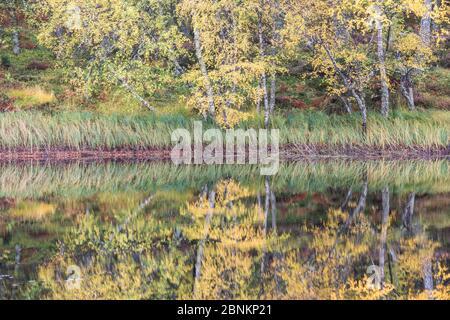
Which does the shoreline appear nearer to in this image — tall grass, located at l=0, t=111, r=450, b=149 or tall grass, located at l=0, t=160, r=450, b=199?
tall grass, located at l=0, t=111, r=450, b=149

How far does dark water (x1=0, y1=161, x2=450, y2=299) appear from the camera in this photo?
862 cm

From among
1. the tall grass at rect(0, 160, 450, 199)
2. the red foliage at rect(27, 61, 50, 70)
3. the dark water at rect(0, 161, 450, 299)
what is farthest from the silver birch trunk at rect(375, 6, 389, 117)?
the red foliage at rect(27, 61, 50, 70)

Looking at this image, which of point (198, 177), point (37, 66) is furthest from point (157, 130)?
point (37, 66)

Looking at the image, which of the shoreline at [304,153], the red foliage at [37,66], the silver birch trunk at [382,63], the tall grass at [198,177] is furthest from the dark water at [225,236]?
the red foliage at [37,66]

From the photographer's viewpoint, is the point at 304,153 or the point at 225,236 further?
the point at 304,153

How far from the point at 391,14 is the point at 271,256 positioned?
659 inches

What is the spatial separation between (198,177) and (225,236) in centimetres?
820

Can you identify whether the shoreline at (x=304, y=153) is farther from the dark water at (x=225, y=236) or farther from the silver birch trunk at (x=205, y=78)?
the dark water at (x=225, y=236)

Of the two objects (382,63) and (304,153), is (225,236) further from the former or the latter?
(382,63)

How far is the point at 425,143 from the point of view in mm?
24234

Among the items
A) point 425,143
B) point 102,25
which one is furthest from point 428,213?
point 102,25

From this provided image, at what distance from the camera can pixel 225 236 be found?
11.6 m

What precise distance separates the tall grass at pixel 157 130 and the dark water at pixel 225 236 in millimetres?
4336

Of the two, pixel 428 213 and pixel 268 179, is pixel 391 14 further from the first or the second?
pixel 428 213
